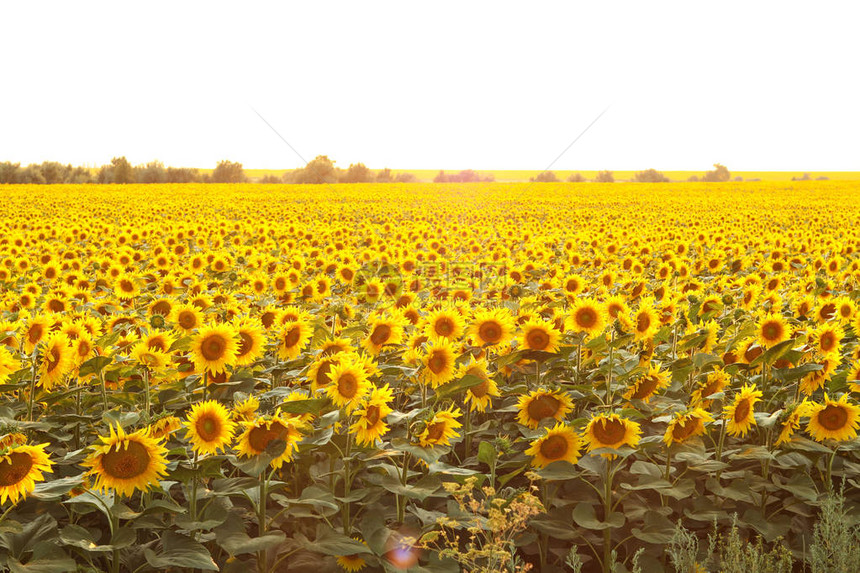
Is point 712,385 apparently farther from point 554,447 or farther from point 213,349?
point 213,349

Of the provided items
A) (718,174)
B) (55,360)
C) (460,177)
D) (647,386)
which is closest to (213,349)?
(55,360)

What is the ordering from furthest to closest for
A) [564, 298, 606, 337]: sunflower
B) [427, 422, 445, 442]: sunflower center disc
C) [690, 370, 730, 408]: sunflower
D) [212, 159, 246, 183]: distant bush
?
[212, 159, 246, 183]: distant bush, [564, 298, 606, 337]: sunflower, [690, 370, 730, 408]: sunflower, [427, 422, 445, 442]: sunflower center disc

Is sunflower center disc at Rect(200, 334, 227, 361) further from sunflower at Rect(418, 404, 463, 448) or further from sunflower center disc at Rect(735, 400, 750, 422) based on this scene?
sunflower center disc at Rect(735, 400, 750, 422)

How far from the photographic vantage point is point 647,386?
4086 mm

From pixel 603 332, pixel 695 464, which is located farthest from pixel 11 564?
pixel 603 332

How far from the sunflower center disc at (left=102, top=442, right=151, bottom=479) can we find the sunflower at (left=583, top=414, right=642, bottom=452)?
214 centimetres

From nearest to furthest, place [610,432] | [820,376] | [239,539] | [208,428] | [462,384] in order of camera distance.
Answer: [239,539] < [208,428] < [610,432] < [462,384] < [820,376]

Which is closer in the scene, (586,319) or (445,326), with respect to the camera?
(445,326)

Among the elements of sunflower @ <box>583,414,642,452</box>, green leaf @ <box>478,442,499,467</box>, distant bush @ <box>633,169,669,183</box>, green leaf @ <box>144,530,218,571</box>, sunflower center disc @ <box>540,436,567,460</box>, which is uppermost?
distant bush @ <box>633,169,669,183</box>

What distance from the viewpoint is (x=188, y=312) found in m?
5.00

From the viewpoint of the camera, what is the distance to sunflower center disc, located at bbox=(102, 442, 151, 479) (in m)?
2.80

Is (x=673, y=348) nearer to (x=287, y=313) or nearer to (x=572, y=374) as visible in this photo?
(x=572, y=374)

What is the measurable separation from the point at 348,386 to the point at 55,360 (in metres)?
1.84

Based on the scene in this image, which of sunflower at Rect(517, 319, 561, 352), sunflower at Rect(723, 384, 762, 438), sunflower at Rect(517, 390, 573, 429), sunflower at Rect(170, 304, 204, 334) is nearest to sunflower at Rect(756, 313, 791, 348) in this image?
sunflower at Rect(723, 384, 762, 438)
